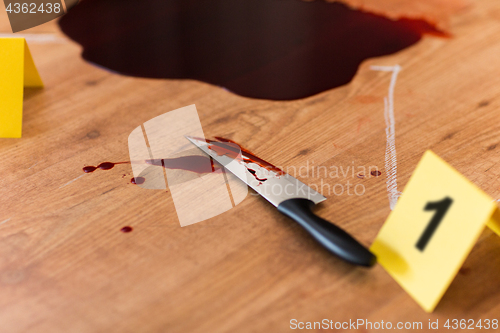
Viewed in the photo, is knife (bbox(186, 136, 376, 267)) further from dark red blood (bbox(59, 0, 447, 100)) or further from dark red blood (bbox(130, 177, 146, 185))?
dark red blood (bbox(59, 0, 447, 100))

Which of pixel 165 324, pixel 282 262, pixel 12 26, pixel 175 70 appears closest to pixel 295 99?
pixel 175 70

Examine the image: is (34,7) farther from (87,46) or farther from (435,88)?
(435,88)

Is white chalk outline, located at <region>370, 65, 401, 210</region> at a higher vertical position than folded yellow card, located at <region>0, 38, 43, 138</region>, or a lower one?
lower

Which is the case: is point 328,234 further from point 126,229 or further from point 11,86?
point 11,86

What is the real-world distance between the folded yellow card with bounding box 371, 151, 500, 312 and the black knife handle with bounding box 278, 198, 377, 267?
0.03m

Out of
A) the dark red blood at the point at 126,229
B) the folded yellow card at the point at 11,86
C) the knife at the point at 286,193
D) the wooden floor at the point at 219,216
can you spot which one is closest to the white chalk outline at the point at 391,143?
the wooden floor at the point at 219,216

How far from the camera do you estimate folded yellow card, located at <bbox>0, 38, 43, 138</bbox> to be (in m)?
0.79

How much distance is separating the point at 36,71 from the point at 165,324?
0.71 metres

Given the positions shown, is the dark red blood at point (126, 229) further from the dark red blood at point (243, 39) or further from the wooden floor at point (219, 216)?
the dark red blood at point (243, 39)

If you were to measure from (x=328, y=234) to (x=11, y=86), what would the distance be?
26.2 inches

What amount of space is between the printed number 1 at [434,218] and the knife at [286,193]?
0.06 metres

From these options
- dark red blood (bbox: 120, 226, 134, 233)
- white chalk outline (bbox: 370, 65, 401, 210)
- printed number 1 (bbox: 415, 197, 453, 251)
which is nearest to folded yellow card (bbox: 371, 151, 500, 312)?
printed number 1 (bbox: 415, 197, 453, 251)

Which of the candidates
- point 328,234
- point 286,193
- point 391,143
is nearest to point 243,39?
point 391,143

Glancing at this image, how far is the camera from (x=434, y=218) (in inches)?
18.0
